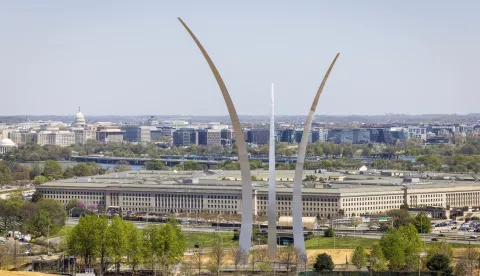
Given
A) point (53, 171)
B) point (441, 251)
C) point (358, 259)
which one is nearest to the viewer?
point (358, 259)

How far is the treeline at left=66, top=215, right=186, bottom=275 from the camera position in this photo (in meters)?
45.7

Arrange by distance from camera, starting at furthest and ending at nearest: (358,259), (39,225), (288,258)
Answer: (39,225)
(358,259)
(288,258)

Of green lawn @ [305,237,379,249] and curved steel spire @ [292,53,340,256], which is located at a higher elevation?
curved steel spire @ [292,53,340,256]

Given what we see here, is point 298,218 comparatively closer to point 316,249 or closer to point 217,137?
point 316,249

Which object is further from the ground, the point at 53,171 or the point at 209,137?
the point at 53,171

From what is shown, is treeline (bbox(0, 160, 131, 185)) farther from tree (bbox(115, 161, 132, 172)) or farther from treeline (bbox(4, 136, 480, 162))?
treeline (bbox(4, 136, 480, 162))

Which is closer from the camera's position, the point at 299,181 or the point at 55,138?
the point at 299,181

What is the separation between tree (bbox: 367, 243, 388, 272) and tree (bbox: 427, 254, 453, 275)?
185cm

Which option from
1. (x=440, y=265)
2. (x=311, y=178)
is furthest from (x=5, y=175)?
(x=440, y=265)

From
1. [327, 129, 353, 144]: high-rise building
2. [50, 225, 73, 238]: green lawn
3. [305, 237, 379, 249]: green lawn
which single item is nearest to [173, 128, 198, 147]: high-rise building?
[327, 129, 353, 144]: high-rise building

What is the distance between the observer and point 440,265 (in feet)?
143

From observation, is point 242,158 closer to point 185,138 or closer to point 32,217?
point 32,217

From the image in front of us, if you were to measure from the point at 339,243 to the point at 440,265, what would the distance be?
1285 centimetres

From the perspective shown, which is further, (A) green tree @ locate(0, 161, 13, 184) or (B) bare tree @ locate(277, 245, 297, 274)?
(A) green tree @ locate(0, 161, 13, 184)
